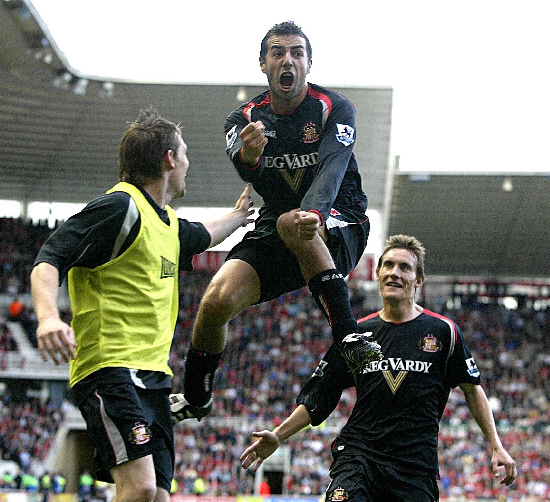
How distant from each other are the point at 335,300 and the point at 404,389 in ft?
2.58

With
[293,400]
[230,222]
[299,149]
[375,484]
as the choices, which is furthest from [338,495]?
[293,400]

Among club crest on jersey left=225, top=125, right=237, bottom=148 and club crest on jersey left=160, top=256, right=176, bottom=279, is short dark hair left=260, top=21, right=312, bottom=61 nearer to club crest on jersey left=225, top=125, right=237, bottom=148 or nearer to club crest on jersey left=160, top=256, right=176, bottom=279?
club crest on jersey left=225, top=125, right=237, bottom=148

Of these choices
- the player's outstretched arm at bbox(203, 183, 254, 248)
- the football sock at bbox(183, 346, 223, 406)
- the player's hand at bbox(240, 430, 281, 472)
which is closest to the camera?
the player's outstretched arm at bbox(203, 183, 254, 248)

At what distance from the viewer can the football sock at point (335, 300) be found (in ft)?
17.0

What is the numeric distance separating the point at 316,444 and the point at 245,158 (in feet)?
60.6

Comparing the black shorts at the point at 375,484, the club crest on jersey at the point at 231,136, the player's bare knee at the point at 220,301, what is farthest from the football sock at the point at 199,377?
the club crest on jersey at the point at 231,136

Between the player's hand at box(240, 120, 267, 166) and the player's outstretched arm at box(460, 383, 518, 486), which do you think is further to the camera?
the player's outstretched arm at box(460, 383, 518, 486)

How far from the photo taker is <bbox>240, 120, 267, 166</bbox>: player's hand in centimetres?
528

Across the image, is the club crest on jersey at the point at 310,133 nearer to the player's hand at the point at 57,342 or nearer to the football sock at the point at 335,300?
the football sock at the point at 335,300

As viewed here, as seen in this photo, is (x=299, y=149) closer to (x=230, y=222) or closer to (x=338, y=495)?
(x=230, y=222)

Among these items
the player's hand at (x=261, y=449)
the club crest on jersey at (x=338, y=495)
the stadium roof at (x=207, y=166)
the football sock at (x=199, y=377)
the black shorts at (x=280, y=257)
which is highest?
the stadium roof at (x=207, y=166)

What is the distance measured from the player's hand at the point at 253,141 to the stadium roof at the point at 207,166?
17.8 metres

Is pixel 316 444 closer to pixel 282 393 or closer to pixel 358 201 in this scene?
pixel 282 393

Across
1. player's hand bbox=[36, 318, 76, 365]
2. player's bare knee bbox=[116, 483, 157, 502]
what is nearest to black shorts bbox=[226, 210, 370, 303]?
player's bare knee bbox=[116, 483, 157, 502]
